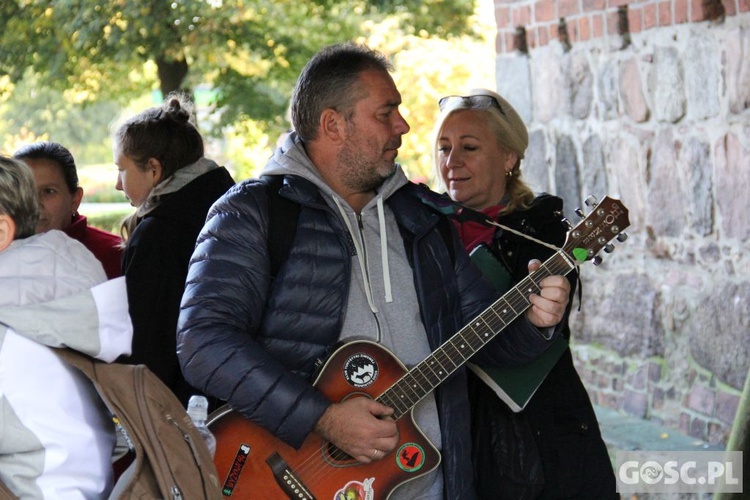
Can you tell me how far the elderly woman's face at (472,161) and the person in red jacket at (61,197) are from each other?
1.35m

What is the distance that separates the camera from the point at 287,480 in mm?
2885

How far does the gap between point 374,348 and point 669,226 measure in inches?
113

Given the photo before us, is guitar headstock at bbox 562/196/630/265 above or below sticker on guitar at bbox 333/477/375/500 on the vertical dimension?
above

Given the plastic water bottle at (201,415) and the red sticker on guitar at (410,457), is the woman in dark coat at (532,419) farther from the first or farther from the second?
the plastic water bottle at (201,415)

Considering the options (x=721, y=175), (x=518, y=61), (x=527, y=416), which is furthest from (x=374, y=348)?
(x=518, y=61)

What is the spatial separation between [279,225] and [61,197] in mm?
1679

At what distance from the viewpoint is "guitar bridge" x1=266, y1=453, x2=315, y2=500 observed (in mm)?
2881

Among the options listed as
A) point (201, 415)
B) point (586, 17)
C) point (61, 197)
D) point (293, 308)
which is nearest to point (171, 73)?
point (586, 17)

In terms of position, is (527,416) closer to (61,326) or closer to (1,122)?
(61,326)

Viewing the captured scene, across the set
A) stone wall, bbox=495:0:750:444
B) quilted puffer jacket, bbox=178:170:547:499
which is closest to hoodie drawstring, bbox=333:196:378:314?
quilted puffer jacket, bbox=178:170:547:499

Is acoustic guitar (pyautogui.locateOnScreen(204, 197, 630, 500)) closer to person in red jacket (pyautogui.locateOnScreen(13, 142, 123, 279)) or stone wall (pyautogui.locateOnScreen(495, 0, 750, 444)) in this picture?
person in red jacket (pyautogui.locateOnScreen(13, 142, 123, 279))

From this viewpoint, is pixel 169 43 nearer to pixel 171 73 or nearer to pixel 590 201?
pixel 171 73

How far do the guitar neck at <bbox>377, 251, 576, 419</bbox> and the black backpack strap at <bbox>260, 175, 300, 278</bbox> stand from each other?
463 mm

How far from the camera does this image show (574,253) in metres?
3.13
